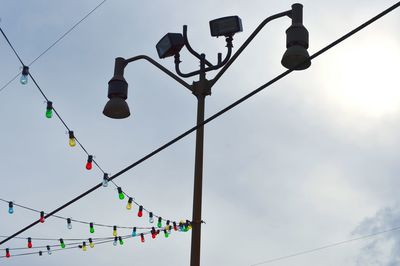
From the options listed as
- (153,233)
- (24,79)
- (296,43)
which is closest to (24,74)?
(24,79)

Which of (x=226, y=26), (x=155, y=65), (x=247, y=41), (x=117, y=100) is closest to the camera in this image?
(x=247, y=41)

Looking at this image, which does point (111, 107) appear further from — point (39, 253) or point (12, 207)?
point (39, 253)

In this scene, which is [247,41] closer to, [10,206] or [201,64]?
[201,64]

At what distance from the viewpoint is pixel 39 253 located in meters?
20.0

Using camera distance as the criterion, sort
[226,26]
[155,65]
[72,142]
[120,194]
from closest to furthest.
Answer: [226,26] < [155,65] < [72,142] < [120,194]

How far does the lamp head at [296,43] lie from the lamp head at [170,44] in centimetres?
146

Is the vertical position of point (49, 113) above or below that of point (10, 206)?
above

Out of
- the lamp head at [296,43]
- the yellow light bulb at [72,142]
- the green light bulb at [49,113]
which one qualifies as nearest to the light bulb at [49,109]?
the green light bulb at [49,113]

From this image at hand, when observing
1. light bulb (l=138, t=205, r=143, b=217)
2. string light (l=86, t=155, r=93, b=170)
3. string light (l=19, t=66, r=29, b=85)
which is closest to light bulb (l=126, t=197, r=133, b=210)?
light bulb (l=138, t=205, r=143, b=217)

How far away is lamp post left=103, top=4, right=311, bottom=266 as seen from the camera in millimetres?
7547

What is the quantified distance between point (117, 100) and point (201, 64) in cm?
116

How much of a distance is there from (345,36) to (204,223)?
9.39 ft

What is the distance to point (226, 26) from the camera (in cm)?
834

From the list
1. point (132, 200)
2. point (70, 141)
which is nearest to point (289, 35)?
point (70, 141)
